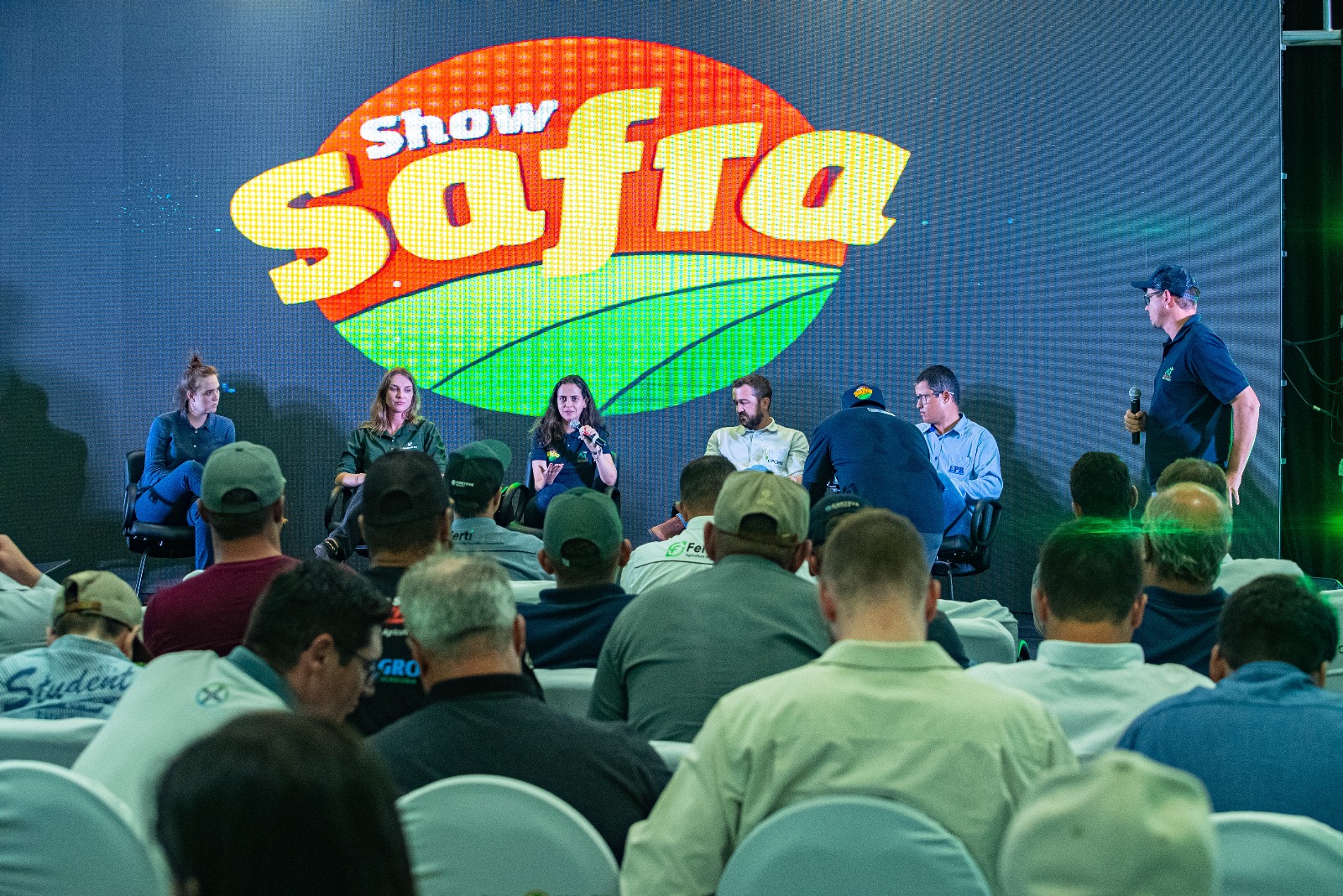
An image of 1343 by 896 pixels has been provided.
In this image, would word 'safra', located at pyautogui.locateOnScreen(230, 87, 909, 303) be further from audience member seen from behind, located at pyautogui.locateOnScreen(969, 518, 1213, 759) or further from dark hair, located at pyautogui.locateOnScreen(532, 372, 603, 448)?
audience member seen from behind, located at pyautogui.locateOnScreen(969, 518, 1213, 759)

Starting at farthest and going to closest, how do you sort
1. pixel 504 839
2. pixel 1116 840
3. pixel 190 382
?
1. pixel 190 382
2. pixel 504 839
3. pixel 1116 840

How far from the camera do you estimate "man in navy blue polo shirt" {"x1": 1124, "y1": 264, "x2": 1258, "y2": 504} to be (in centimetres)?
553

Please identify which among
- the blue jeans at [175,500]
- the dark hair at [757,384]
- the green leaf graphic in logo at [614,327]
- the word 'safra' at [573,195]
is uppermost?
the word 'safra' at [573,195]

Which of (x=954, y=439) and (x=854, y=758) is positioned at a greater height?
(x=954, y=439)

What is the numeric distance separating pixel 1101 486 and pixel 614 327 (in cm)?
372

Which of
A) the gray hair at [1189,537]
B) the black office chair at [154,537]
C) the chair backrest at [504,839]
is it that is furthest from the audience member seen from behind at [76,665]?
the black office chair at [154,537]

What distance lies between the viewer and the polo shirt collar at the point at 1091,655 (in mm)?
2393

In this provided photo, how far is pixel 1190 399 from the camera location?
5680mm

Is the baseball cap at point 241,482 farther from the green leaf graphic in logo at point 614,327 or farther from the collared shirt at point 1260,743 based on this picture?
the green leaf graphic in logo at point 614,327

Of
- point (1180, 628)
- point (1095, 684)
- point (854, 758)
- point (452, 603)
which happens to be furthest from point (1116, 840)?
point (1180, 628)

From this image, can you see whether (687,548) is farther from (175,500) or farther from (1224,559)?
(175,500)

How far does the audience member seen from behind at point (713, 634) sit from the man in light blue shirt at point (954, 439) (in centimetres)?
402

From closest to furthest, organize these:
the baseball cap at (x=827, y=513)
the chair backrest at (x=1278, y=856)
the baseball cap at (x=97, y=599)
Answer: the chair backrest at (x=1278, y=856) < the baseball cap at (x=97, y=599) < the baseball cap at (x=827, y=513)

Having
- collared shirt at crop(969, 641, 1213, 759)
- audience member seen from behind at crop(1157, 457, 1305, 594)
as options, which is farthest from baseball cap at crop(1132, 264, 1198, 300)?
collared shirt at crop(969, 641, 1213, 759)
